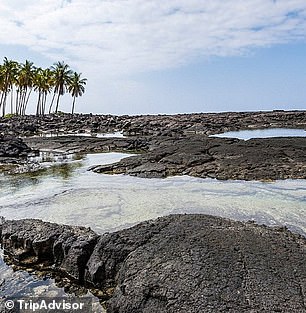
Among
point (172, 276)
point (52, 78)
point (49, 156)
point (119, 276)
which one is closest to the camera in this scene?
point (172, 276)

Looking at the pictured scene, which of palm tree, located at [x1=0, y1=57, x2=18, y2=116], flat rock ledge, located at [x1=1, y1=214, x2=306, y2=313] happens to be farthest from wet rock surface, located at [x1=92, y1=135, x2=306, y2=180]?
palm tree, located at [x1=0, y1=57, x2=18, y2=116]

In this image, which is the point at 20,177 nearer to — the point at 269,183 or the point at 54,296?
the point at 269,183

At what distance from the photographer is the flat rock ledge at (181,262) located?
5.74 metres

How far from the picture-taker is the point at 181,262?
6.67m

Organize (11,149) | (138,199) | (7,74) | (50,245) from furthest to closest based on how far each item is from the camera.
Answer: (7,74) → (11,149) → (138,199) → (50,245)

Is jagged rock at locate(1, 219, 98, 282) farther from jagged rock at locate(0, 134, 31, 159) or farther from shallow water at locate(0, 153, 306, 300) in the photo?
jagged rock at locate(0, 134, 31, 159)

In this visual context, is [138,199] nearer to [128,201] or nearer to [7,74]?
[128,201]

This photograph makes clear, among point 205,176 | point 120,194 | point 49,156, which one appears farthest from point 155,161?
point 49,156

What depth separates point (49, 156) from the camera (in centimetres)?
2977

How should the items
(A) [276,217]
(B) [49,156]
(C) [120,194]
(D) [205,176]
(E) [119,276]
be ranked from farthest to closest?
(B) [49,156]
(D) [205,176]
(C) [120,194]
(A) [276,217]
(E) [119,276]

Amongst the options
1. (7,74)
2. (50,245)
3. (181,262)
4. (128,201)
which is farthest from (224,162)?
(7,74)

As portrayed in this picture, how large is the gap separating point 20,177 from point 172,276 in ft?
53.8

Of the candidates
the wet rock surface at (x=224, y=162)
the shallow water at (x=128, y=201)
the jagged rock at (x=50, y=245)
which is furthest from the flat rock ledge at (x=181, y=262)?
the wet rock surface at (x=224, y=162)

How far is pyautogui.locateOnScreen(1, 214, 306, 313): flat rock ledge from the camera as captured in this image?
574 centimetres
